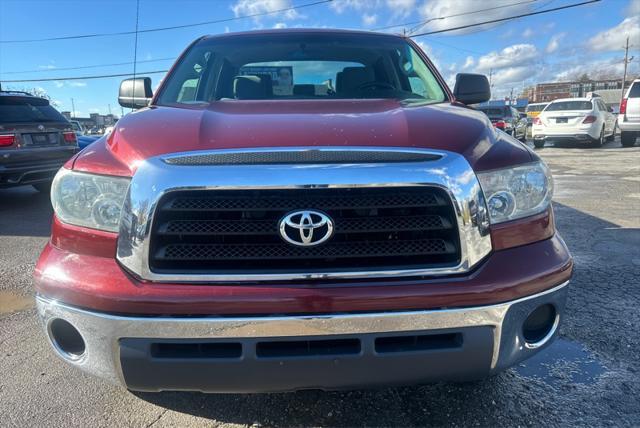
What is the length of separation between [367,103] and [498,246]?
1115 millimetres

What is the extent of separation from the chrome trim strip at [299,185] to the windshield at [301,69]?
1433 mm

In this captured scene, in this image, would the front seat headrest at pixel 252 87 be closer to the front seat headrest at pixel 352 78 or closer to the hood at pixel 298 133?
the front seat headrest at pixel 352 78

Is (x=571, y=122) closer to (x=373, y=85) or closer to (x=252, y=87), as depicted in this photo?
(x=373, y=85)

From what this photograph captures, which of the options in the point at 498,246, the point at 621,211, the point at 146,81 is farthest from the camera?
the point at 621,211

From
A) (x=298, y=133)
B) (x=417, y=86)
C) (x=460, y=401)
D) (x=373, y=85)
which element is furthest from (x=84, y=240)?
(x=417, y=86)

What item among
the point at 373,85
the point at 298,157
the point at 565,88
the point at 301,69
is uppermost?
the point at 565,88

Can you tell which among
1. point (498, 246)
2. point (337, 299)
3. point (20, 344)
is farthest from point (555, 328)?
point (20, 344)

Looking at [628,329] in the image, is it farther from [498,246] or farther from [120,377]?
[120,377]

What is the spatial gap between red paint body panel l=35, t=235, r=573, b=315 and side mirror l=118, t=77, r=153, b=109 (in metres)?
1.97

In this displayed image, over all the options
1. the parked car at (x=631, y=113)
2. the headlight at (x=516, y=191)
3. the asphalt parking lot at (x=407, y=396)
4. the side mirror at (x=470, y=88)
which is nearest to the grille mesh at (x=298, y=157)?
the headlight at (x=516, y=191)

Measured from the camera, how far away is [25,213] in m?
7.20

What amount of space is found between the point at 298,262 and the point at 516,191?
91 cm

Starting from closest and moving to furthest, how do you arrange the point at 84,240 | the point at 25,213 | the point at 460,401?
the point at 84,240 < the point at 460,401 < the point at 25,213

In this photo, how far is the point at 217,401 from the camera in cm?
225
